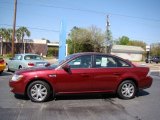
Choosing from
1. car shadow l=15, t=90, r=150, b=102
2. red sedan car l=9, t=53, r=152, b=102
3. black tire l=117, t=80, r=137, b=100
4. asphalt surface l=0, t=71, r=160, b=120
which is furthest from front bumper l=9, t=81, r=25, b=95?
black tire l=117, t=80, r=137, b=100

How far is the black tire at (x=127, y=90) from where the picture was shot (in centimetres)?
858

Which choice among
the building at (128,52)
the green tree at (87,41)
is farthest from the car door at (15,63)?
the building at (128,52)

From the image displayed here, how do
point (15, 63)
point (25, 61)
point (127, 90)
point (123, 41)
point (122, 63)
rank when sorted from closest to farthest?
point (127, 90)
point (122, 63)
point (25, 61)
point (15, 63)
point (123, 41)

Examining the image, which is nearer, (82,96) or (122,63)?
(122,63)

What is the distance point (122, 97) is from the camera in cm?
859

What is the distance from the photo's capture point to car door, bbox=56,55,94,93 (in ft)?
26.2

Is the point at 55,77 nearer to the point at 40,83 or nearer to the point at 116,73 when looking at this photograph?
the point at 40,83

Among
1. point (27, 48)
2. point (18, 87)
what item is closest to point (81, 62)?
point (18, 87)

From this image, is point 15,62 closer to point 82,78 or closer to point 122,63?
point 82,78

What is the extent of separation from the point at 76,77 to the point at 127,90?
74.1 inches

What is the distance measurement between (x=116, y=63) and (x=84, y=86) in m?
1.41

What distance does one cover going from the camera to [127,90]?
866 cm

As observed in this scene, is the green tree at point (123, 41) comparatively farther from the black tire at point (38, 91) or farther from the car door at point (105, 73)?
the black tire at point (38, 91)

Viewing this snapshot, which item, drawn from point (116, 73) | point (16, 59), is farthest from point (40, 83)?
point (16, 59)
